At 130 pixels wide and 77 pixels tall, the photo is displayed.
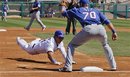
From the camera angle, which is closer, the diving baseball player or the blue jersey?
the blue jersey

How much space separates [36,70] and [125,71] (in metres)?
2.06

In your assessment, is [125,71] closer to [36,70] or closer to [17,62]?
[36,70]

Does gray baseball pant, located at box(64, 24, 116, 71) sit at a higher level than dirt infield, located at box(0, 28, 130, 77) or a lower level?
higher

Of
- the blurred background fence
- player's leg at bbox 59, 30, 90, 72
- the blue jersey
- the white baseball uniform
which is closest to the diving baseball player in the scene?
the white baseball uniform

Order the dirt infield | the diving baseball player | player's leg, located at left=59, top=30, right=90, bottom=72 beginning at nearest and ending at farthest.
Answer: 1. the dirt infield
2. player's leg, located at left=59, top=30, right=90, bottom=72
3. the diving baseball player

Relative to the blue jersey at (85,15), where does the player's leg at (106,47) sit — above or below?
below

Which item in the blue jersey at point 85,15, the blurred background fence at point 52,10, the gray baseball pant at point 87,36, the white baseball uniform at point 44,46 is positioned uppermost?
the blue jersey at point 85,15

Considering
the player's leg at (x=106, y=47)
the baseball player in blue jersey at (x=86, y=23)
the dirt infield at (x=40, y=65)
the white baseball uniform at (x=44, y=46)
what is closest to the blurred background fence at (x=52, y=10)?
the dirt infield at (x=40, y=65)

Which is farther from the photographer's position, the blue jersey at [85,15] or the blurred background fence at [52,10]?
the blurred background fence at [52,10]

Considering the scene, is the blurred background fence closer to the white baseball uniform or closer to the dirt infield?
the dirt infield

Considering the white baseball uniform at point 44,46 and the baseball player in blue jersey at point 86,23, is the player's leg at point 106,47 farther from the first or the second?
the white baseball uniform at point 44,46

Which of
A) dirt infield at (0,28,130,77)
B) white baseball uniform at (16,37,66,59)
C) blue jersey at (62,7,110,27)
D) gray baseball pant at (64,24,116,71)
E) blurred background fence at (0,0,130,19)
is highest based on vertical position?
blue jersey at (62,7,110,27)

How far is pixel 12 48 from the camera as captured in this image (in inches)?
594

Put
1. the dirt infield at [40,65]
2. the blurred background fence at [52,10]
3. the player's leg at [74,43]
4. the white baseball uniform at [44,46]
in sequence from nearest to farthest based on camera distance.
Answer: the dirt infield at [40,65] < the player's leg at [74,43] < the white baseball uniform at [44,46] < the blurred background fence at [52,10]
